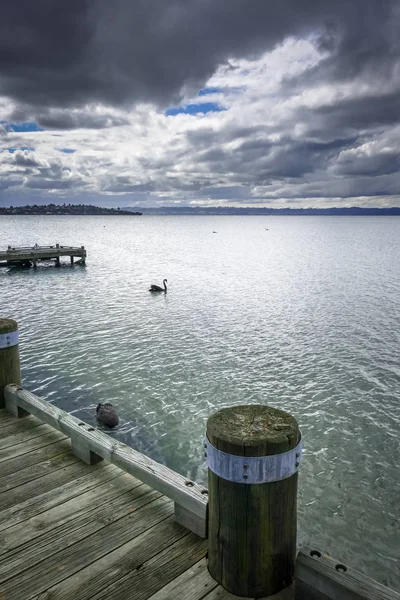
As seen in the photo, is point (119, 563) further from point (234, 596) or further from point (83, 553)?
point (234, 596)

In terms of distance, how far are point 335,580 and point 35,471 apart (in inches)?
144

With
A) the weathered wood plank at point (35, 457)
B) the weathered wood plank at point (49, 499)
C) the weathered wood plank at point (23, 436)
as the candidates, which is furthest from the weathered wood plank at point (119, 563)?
the weathered wood plank at point (23, 436)

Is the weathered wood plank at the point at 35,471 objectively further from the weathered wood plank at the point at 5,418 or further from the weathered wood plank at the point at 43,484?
the weathered wood plank at the point at 5,418

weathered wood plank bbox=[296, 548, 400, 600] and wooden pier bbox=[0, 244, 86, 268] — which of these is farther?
wooden pier bbox=[0, 244, 86, 268]

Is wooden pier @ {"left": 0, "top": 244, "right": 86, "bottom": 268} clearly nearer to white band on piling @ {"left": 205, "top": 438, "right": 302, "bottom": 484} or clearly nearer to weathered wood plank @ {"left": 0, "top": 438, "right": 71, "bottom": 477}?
weathered wood plank @ {"left": 0, "top": 438, "right": 71, "bottom": 477}

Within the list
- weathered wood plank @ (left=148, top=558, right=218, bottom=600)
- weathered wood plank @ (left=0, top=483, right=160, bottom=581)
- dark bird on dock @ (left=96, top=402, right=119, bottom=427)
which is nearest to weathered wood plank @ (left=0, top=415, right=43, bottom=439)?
weathered wood plank @ (left=0, top=483, right=160, bottom=581)

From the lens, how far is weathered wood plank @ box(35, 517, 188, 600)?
3.52 meters

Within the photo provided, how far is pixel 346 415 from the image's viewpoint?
41.7 feet

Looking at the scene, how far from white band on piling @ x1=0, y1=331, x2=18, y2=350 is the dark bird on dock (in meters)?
5.70

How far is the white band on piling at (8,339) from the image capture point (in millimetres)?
6582

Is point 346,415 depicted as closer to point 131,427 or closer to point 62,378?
point 131,427

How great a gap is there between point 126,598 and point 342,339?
18.3 m

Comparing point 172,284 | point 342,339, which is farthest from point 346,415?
point 172,284

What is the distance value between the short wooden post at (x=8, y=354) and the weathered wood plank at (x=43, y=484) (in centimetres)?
227
